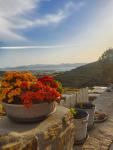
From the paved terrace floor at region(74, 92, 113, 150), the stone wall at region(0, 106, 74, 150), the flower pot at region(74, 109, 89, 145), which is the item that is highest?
the stone wall at region(0, 106, 74, 150)

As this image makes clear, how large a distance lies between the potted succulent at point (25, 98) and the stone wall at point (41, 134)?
13 cm

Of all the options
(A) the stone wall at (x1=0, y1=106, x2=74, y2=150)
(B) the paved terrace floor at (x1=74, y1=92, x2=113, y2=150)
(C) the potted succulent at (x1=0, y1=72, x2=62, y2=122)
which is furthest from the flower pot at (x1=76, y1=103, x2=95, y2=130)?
(C) the potted succulent at (x1=0, y1=72, x2=62, y2=122)

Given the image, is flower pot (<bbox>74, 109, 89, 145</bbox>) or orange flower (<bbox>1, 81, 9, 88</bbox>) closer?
orange flower (<bbox>1, 81, 9, 88</bbox>)

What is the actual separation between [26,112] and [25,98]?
0.20 meters

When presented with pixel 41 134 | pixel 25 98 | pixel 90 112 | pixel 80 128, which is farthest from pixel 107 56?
pixel 41 134

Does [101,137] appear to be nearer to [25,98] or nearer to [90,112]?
[90,112]

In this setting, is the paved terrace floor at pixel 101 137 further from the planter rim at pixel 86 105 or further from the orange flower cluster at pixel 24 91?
the orange flower cluster at pixel 24 91

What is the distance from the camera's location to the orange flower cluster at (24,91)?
3.25 meters

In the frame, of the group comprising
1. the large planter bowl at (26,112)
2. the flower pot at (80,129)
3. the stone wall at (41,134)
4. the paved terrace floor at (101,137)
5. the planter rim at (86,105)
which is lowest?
the paved terrace floor at (101,137)

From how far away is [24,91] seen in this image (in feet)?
11.0

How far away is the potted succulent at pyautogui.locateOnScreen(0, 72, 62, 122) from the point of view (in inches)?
128

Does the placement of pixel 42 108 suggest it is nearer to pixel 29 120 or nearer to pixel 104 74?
pixel 29 120

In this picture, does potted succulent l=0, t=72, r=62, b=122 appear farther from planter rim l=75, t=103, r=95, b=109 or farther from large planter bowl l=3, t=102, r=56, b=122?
planter rim l=75, t=103, r=95, b=109

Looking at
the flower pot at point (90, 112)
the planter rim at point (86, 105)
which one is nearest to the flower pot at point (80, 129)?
the flower pot at point (90, 112)
